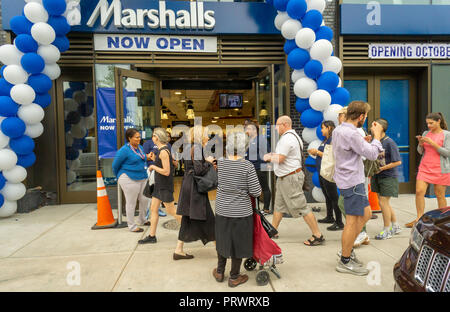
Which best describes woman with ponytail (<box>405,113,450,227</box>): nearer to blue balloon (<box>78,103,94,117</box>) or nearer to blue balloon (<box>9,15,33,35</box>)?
blue balloon (<box>78,103,94,117</box>)

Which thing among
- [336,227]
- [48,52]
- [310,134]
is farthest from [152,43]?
[336,227]

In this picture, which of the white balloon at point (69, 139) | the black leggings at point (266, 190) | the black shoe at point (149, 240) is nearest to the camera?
the black shoe at point (149, 240)

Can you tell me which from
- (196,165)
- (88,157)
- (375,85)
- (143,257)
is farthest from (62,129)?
(375,85)

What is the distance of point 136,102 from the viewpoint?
6.89 meters

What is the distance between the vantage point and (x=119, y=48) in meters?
7.01

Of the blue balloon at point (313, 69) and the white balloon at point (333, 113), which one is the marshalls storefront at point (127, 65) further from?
the white balloon at point (333, 113)

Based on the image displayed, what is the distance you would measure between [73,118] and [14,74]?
1882 millimetres

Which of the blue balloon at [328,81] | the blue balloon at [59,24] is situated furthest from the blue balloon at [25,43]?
the blue balloon at [328,81]

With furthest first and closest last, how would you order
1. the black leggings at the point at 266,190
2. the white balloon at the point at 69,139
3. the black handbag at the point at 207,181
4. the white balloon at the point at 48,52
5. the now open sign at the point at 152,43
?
1. the white balloon at the point at 69,139
2. the now open sign at the point at 152,43
3. the black leggings at the point at 266,190
4. the white balloon at the point at 48,52
5. the black handbag at the point at 207,181

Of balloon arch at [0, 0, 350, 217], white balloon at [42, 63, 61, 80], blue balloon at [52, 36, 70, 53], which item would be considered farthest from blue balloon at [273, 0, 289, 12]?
white balloon at [42, 63, 61, 80]

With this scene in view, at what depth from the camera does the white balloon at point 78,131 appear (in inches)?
297

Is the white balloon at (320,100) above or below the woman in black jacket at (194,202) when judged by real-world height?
above

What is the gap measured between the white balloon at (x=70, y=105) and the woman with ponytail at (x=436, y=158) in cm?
711

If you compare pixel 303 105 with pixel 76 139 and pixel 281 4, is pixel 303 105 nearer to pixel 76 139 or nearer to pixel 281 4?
pixel 281 4
